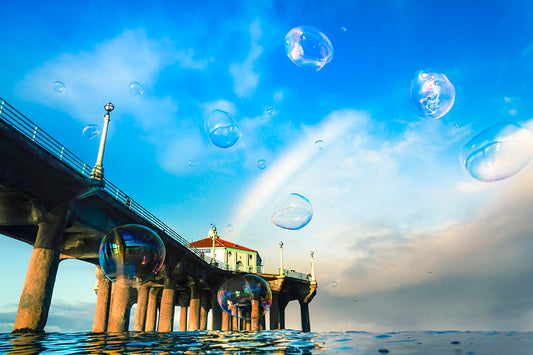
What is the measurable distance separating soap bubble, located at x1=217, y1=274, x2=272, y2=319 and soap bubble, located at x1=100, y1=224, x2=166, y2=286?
10.8ft

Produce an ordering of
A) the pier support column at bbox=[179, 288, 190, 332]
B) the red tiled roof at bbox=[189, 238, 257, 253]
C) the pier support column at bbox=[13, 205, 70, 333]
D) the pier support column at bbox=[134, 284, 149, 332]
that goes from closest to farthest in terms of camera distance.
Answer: the pier support column at bbox=[13, 205, 70, 333], the pier support column at bbox=[134, 284, 149, 332], the pier support column at bbox=[179, 288, 190, 332], the red tiled roof at bbox=[189, 238, 257, 253]

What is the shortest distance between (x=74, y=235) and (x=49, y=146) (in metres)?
9.64

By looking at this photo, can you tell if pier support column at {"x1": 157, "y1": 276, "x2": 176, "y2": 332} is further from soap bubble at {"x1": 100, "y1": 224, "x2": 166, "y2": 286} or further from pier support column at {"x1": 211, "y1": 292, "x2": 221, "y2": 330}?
soap bubble at {"x1": 100, "y1": 224, "x2": 166, "y2": 286}

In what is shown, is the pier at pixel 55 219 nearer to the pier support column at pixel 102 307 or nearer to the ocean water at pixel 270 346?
the pier support column at pixel 102 307

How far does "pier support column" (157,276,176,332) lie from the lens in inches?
1040

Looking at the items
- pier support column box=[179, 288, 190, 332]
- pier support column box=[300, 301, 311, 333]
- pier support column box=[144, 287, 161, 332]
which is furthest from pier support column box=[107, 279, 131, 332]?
pier support column box=[300, 301, 311, 333]

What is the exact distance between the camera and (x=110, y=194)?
18.4m

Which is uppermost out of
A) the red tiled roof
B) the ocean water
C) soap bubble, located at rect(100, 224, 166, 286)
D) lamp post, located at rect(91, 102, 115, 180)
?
the red tiled roof

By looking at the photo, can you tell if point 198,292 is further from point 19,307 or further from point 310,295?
point 19,307

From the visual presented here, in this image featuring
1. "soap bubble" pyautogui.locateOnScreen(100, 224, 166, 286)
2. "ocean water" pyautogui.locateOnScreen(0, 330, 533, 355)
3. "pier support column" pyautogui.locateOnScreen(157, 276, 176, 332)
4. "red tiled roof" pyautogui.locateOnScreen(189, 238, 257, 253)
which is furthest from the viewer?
"red tiled roof" pyautogui.locateOnScreen(189, 238, 257, 253)

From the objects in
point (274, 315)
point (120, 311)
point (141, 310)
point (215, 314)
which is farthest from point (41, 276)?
point (274, 315)

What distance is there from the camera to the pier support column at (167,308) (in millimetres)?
26406

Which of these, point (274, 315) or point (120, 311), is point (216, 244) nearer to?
point (274, 315)

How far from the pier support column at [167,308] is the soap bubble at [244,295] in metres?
15.6
